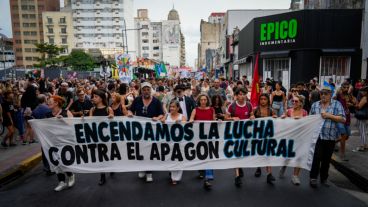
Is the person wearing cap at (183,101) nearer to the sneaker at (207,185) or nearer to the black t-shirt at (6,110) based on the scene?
the sneaker at (207,185)

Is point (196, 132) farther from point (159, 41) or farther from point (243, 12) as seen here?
point (159, 41)

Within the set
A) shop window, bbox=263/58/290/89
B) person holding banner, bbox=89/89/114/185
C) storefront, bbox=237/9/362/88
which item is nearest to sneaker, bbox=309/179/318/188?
person holding banner, bbox=89/89/114/185

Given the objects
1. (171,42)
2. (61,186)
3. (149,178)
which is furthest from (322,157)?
(171,42)

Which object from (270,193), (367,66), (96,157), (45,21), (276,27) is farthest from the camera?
(45,21)

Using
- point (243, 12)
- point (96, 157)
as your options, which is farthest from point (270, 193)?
point (243, 12)

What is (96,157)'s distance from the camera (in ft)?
18.0

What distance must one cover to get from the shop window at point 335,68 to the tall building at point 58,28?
9841 cm

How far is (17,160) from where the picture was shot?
709 cm

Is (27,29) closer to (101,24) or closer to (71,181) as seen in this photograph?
(101,24)

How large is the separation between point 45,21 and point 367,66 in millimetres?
106486

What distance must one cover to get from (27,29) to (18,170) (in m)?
116

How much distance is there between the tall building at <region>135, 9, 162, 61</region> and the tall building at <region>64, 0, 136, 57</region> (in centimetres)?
1804

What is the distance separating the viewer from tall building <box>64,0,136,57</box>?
108m

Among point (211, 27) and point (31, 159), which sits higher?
point (211, 27)
